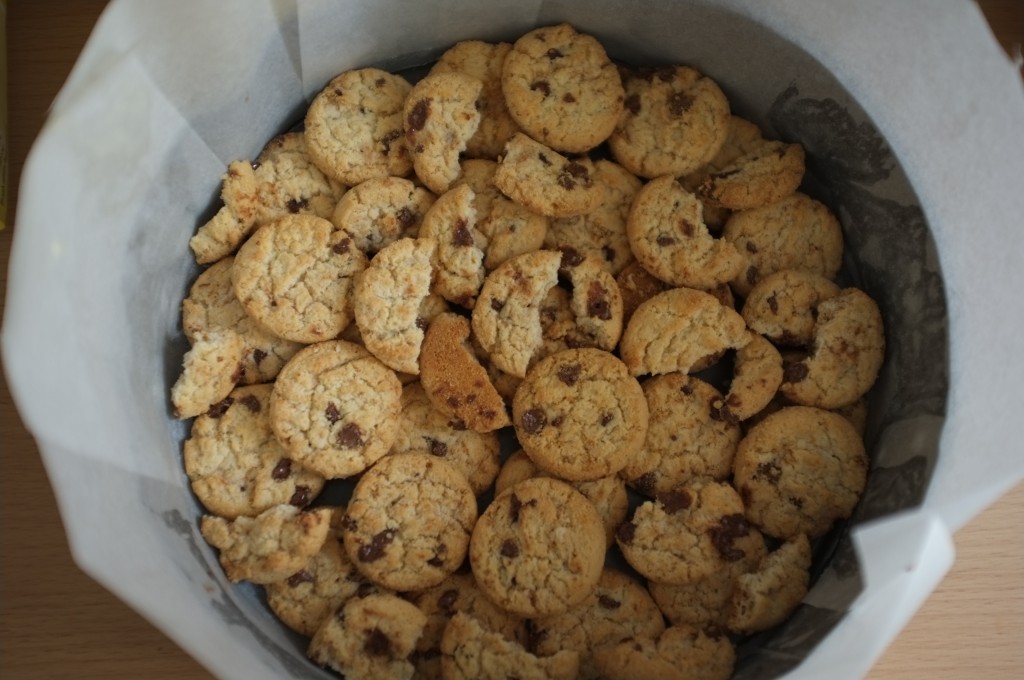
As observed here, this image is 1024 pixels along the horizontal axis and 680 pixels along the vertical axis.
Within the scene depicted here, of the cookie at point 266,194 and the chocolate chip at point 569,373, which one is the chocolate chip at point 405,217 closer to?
the cookie at point 266,194

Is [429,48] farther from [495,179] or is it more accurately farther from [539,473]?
[539,473]

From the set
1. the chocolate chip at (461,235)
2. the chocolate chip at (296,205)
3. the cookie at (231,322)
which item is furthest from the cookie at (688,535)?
the chocolate chip at (296,205)

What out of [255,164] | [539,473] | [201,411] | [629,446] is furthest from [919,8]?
[201,411]

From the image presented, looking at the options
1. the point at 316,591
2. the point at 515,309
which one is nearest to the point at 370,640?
the point at 316,591

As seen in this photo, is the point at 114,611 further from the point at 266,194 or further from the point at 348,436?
the point at 266,194

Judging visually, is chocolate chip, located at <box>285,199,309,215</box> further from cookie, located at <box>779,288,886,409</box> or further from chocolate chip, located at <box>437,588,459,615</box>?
cookie, located at <box>779,288,886,409</box>

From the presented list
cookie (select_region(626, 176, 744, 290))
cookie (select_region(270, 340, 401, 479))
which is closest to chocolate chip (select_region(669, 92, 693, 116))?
cookie (select_region(626, 176, 744, 290))
